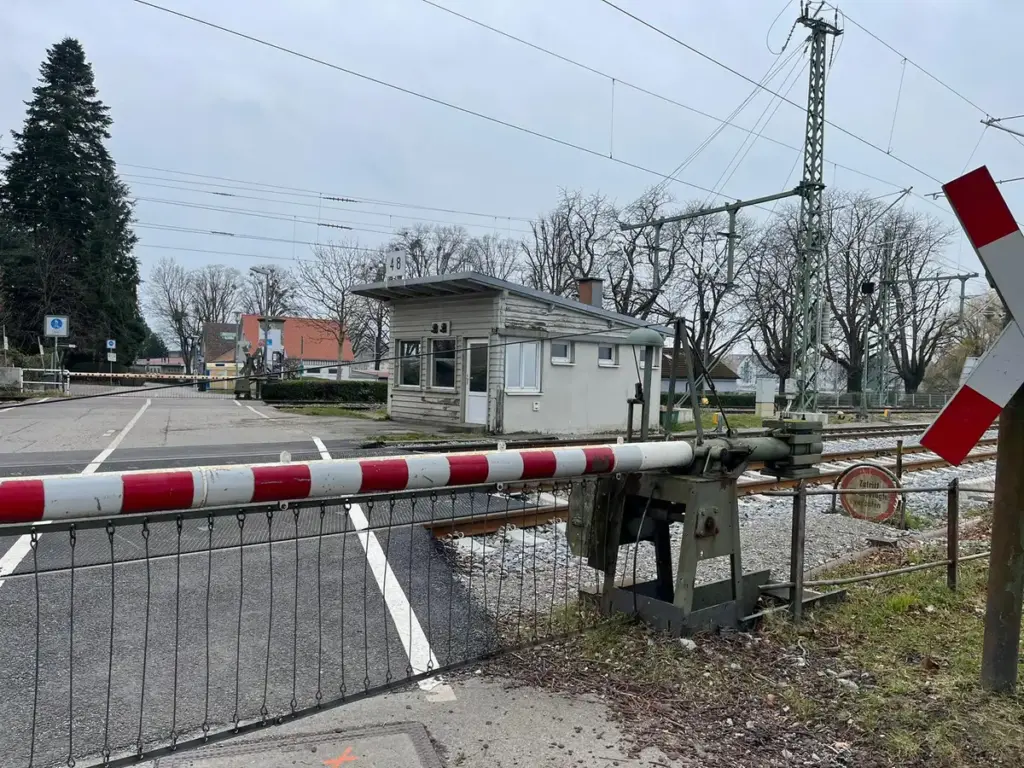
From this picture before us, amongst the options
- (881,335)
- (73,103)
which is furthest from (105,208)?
(881,335)

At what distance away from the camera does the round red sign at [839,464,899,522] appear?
347 inches

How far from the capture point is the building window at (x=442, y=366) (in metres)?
20.0

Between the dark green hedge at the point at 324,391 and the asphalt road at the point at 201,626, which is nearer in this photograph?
the asphalt road at the point at 201,626

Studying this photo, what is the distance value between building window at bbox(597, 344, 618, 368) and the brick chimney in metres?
3.07

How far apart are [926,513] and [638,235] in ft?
128

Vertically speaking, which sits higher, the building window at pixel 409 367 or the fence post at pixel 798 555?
the building window at pixel 409 367

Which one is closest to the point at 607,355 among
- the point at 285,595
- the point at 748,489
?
the point at 748,489

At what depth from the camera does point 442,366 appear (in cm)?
2034

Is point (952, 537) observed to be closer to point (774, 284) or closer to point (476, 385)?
point (476, 385)

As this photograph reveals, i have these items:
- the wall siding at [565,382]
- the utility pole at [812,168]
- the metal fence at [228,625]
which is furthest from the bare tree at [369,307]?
the metal fence at [228,625]

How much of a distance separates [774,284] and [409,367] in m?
38.0

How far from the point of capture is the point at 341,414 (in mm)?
24297

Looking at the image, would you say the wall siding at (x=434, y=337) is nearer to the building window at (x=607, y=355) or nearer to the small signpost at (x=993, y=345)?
the building window at (x=607, y=355)

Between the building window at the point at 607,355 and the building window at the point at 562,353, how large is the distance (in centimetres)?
118
